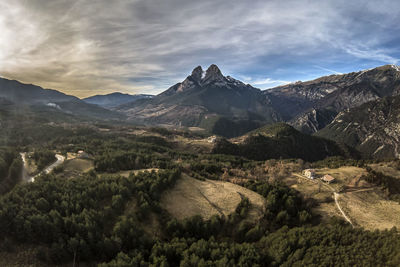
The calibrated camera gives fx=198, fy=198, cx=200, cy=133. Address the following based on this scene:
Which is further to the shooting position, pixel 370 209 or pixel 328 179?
pixel 328 179

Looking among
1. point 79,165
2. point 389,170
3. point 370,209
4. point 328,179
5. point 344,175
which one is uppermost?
point 389,170

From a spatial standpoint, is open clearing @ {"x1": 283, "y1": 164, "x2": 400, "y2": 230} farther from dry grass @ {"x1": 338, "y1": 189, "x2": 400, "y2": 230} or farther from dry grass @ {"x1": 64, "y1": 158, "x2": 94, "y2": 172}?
dry grass @ {"x1": 64, "y1": 158, "x2": 94, "y2": 172}

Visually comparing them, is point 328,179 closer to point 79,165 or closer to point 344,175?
point 344,175

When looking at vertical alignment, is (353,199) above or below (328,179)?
below

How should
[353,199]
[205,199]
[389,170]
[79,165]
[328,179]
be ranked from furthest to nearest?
[389,170] < [79,165] < [328,179] < [353,199] < [205,199]

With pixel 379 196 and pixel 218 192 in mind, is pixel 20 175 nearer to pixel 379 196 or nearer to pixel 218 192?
pixel 218 192

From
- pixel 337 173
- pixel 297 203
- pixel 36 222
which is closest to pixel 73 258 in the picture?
pixel 36 222

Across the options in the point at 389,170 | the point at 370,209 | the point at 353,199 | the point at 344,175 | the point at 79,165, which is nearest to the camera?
the point at 370,209

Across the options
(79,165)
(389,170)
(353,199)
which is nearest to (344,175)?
(353,199)

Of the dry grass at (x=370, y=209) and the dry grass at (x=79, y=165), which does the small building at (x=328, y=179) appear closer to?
the dry grass at (x=370, y=209)
